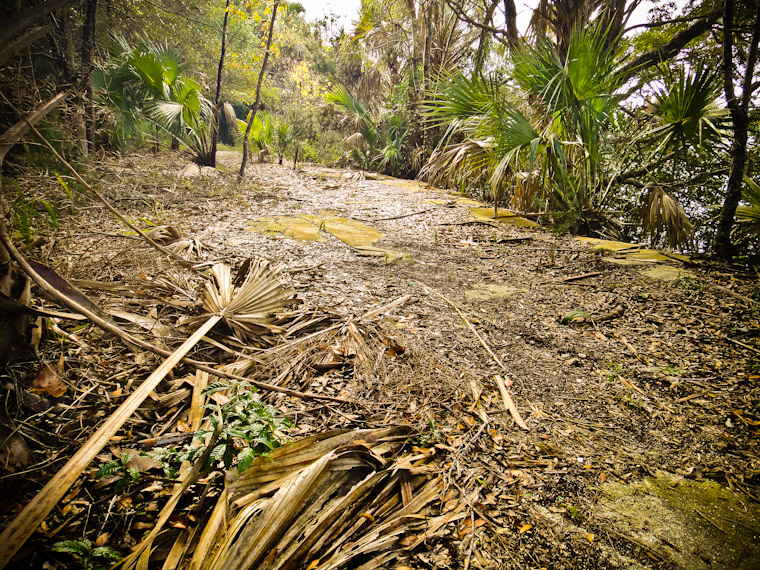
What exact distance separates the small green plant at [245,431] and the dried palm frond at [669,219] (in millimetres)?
3864

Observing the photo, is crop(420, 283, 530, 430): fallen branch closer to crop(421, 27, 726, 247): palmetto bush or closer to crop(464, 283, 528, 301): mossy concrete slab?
crop(464, 283, 528, 301): mossy concrete slab

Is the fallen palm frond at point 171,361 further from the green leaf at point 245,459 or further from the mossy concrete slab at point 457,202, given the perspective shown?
the mossy concrete slab at point 457,202

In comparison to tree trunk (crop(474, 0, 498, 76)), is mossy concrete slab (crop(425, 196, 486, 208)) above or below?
below

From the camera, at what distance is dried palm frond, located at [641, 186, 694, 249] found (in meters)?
3.24

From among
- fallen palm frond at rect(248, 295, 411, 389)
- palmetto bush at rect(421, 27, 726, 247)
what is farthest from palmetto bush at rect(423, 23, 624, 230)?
fallen palm frond at rect(248, 295, 411, 389)

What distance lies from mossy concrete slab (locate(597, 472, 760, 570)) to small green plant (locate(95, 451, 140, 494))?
1.37 meters

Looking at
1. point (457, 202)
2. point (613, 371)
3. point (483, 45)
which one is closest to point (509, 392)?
point (613, 371)

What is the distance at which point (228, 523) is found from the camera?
0.85 meters

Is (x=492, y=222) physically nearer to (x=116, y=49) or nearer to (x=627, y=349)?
(x=627, y=349)

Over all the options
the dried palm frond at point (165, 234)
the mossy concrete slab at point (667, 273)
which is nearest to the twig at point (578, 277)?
the mossy concrete slab at point (667, 273)

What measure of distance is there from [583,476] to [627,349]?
109 centimetres

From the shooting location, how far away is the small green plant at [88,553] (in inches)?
29.8

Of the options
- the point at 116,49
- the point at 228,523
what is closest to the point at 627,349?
the point at 228,523

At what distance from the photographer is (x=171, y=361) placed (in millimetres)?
1152
